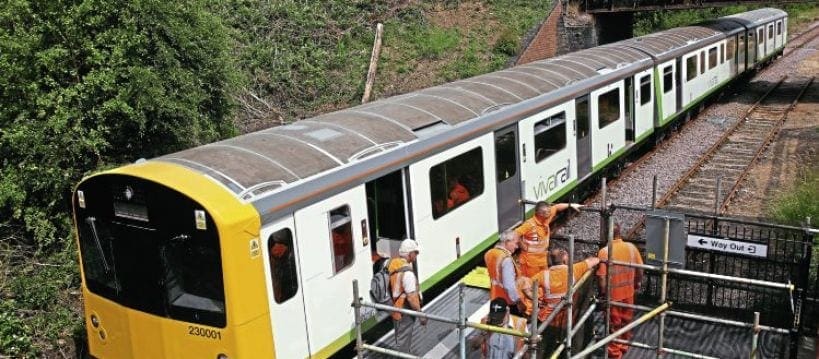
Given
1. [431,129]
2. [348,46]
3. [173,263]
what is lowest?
[173,263]

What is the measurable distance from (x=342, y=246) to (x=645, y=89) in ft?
36.5

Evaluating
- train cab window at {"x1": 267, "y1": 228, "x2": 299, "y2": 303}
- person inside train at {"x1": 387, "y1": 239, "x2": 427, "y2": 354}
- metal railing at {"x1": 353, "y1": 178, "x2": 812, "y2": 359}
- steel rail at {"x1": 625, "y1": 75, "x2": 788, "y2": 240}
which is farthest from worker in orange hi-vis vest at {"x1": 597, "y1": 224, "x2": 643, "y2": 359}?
train cab window at {"x1": 267, "y1": 228, "x2": 299, "y2": 303}

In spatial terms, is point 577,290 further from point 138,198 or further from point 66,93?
point 66,93

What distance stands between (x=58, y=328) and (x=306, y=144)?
4.34 metres

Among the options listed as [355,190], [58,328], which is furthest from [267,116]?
[355,190]

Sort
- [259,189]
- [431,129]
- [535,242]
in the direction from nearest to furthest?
[259,189], [535,242], [431,129]

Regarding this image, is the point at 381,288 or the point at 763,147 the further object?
the point at 763,147

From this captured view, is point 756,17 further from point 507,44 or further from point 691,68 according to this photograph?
point 691,68

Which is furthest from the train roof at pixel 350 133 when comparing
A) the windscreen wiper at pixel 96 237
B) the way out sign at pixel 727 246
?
the way out sign at pixel 727 246

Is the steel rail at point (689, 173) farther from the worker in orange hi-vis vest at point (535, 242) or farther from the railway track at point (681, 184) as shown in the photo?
the worker in orange hi-vis vest at point (535, 242)

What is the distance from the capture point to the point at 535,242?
320 inches

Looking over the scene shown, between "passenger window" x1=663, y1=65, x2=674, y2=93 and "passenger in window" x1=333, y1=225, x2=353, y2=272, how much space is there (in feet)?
41.2

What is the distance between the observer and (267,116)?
845 inches

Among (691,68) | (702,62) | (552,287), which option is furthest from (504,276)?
(702,62)
